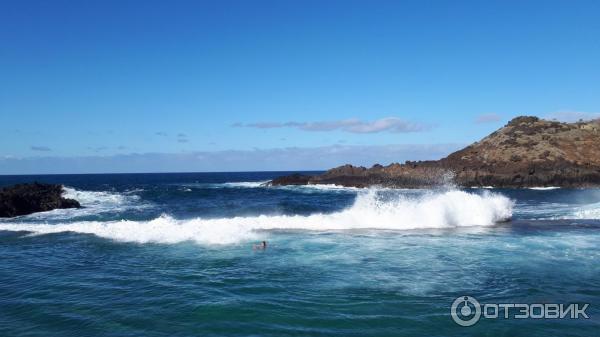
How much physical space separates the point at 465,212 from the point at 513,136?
6223 cm

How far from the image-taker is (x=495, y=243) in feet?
63.0

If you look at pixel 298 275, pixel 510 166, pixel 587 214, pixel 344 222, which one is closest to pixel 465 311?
pixel 298 275

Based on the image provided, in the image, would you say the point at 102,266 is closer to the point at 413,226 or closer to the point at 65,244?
the point at 65,244

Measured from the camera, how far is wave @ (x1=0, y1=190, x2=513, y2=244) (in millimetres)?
23062

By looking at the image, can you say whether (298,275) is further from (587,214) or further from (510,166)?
(510,166)

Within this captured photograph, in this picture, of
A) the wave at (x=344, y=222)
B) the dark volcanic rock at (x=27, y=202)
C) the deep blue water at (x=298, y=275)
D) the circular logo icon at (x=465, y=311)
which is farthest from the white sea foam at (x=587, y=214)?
the dark volcanic rock at (x=27, y=202)

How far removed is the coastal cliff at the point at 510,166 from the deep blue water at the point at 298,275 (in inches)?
1647

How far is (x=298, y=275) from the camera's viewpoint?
14156 mm

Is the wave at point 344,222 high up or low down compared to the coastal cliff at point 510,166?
down

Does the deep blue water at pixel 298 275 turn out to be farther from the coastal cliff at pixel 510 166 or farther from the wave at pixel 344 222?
the coastal cliff at pixel 510 166

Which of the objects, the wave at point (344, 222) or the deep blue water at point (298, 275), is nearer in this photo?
the deep blue water at point (298, 275)

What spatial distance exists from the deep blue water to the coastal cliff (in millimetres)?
41840

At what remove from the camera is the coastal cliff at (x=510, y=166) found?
6359cm

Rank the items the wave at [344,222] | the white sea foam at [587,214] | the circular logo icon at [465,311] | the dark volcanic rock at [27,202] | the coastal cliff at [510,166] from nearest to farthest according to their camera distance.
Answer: the circular logo icon at [465,311]
the wave at [344,222]
the white sea foam at [587,214]
the dark volcanic rock at [27,202]
the coastal cliff at [510,166]
